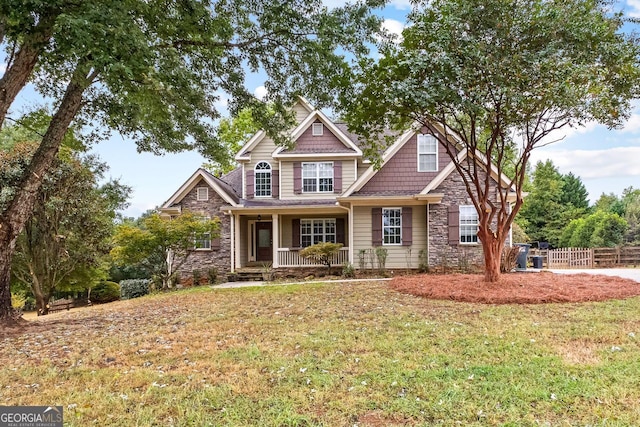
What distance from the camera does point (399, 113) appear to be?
10031mm

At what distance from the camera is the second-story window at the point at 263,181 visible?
1686 centimetres

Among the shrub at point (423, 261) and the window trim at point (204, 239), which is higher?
the window trim at point (204, 239)

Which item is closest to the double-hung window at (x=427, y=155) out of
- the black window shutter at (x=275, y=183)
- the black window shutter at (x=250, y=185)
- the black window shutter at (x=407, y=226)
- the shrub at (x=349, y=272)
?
the black window shutter at (x=407, y=226)

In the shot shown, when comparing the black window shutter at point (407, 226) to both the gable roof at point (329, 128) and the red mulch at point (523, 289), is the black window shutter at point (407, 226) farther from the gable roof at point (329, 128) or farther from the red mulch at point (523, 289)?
the red mulch at point (523, 289)

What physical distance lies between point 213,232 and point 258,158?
4010 mm

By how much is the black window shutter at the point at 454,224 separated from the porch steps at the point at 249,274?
8.04 meters

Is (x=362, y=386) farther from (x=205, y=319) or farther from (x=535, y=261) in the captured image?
(x=535, y=261)

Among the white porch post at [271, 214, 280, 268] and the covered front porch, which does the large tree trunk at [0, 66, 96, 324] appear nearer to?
the covered front porch

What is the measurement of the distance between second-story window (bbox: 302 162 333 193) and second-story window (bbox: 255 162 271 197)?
168cm

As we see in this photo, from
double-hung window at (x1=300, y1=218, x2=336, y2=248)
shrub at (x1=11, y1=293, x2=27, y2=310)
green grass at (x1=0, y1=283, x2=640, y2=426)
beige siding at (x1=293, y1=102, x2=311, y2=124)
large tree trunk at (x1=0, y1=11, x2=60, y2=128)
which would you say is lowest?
shrub at (x1=11, y1=293, x2=27, y2=310)

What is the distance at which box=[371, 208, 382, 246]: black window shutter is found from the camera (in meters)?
15.2

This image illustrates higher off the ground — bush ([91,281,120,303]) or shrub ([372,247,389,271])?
shrub ([372,247,389,271])

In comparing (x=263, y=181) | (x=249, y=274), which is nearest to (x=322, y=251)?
(x=249, y=274)

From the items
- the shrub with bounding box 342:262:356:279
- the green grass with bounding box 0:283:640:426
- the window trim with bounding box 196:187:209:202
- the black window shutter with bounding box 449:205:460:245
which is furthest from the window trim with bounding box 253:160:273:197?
the green grass with bounding box 0:283:640:426
